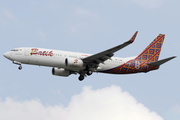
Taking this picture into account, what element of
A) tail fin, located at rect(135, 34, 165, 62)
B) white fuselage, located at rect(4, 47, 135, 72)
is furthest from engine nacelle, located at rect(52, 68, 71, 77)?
tail fin, located at rect(135, 34, 165, 62)

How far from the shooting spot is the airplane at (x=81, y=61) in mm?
44500

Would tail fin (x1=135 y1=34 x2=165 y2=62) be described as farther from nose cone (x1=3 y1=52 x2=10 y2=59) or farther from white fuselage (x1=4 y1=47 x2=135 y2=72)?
nose cone (x1=3 y1=52 x2=10 y2=59)

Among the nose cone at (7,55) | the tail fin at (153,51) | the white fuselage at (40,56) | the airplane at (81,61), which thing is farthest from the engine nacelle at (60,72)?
the tail fin at (153,51)

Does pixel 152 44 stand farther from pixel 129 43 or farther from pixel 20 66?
pixel 20 66

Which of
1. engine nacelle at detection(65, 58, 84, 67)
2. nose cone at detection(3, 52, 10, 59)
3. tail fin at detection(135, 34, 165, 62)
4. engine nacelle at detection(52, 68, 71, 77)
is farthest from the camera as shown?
tail fin at detection(135, 34, 165, 62)

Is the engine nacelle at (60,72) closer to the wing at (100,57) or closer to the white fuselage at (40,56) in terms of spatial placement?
the white fuselage at (40,56)

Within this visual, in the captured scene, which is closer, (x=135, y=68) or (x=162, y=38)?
(x=135, y=68)

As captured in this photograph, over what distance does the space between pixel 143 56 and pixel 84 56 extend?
10.1 meters

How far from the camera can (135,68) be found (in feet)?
162

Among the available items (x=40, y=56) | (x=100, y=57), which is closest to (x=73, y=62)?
(x=100, y=57)

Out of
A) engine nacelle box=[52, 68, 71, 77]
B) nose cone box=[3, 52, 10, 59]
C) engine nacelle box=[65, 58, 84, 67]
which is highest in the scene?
nose cone box=[3, 52, 10, 59]

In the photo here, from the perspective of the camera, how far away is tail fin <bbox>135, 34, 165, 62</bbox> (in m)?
51.2

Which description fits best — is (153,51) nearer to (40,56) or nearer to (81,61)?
(81,61)

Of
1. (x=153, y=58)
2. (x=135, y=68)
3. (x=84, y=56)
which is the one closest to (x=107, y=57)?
(x=84, y=56)
